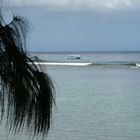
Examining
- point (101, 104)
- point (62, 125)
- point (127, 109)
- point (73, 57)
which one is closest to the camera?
point (62, 125)

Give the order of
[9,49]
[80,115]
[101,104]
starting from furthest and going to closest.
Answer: [101,104] < [80,115] < [9,49]

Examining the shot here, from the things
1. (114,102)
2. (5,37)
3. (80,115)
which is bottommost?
(5,37)

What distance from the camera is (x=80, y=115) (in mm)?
16141

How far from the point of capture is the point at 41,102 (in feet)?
4.51

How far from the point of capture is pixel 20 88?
4.42ft

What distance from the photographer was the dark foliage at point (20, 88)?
1.34 m

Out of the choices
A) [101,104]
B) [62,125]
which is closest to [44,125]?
[62,125]

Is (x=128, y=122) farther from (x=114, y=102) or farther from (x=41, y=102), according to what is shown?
(x=41, y=102)

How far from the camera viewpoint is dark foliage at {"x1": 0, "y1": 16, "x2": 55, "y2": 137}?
134cm

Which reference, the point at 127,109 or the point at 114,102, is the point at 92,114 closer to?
the point at 127,109

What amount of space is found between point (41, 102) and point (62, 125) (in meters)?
12.3

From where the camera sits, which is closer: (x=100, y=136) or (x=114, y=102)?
(x=100, y=136)

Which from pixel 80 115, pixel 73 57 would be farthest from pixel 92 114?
pixel 73 57

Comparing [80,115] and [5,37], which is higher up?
[80,115]
